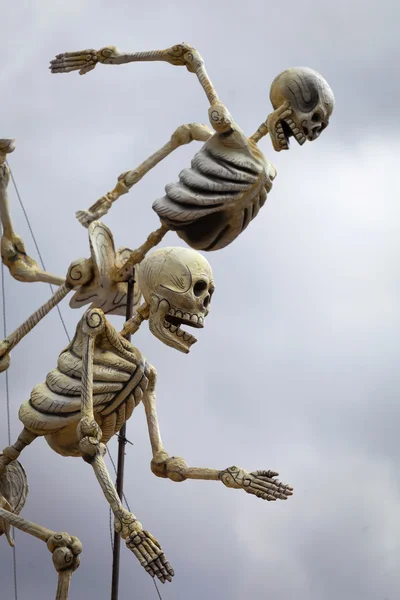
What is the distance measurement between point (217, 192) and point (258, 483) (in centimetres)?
130

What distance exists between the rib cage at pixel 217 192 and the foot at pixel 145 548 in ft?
4.65

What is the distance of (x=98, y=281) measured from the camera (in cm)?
824

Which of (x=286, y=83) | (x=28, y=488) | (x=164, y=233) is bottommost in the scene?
(x=28, y=488)

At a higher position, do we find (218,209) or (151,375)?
(218,209)

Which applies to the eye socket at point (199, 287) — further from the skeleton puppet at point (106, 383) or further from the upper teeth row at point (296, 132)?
the upper teeth row at point (296, 132)

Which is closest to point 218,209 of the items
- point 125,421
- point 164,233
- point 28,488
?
point 164,233

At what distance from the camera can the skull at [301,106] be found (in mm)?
7984

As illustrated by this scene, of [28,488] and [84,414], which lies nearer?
[84,414]

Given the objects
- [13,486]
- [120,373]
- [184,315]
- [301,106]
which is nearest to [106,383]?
[120,373]

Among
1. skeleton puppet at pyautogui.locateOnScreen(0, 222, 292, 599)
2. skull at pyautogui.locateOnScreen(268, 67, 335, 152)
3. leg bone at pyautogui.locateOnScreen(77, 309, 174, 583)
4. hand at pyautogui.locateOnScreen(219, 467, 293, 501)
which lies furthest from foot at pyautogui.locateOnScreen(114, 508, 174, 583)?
skull at pyautogui.locateOnScreen(268, 67, 335, 152)

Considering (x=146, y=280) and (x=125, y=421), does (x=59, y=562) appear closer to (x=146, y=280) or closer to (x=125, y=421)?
(x=125, y=421)

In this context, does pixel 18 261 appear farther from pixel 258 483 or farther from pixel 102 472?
pixel 258 483

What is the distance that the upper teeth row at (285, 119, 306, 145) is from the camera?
8.01 m

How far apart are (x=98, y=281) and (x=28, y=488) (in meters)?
1.01
